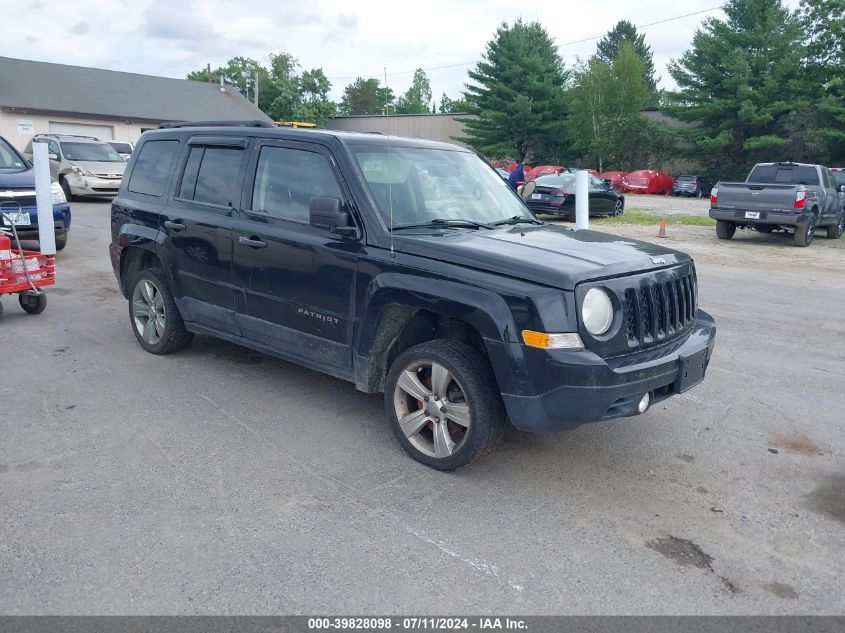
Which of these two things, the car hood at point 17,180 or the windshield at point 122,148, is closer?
the car hood at point 17,180

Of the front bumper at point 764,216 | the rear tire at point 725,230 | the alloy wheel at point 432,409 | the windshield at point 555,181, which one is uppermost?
the windshield at point 555,181

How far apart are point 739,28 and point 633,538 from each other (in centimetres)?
4739

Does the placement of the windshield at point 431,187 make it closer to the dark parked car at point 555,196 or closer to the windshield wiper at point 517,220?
the windshield wiper at point 517,220

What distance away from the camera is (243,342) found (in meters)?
5.65

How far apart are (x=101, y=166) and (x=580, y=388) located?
20.2m

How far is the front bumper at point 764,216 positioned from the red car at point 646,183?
25.5 m

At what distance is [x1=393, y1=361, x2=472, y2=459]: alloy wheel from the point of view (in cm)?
425

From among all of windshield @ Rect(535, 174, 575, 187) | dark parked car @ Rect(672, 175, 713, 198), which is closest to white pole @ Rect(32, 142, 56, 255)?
windshield @ Rect(535, 174, 575, 187)

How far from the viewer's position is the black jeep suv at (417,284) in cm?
392

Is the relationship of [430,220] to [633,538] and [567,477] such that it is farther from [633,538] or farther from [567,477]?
[633,538]

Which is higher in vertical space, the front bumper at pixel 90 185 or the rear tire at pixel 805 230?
the front bumper at pixel 90 185

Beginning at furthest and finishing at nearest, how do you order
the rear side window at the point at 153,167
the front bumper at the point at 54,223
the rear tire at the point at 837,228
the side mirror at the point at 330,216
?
the rear tire at the point at 837,228
the front bumper at the point at 54,223
the rear side window at the point at 153,167
the side mirror at the point at 330,216

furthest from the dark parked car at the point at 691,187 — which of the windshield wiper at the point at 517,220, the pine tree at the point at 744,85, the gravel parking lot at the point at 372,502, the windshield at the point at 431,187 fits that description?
the windshield wiper at the point at 517,220
